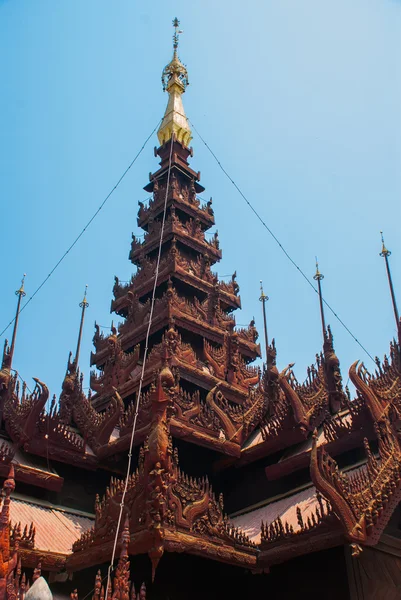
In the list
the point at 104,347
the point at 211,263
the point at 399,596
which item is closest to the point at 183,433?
the point at 399,596

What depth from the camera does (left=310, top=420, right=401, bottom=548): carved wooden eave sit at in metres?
9.42

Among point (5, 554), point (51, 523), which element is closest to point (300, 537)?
point (51, 523)

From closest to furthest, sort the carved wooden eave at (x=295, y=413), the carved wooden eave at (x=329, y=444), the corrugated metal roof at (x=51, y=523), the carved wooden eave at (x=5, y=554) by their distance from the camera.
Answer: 1. the carved wooden eave at (x=5, y=554)
2. the corrugated metal roof at (x=51, y=523)
3. the carved wooden eave at (x=329, y=444)
4. the carved wooden eave at (x=295, y=413)

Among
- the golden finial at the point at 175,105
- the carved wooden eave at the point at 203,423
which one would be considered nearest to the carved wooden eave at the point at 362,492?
the carved wooden eave at the point at 203,423

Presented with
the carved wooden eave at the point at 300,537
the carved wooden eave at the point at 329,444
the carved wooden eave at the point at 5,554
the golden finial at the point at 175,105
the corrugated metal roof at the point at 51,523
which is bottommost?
the carved wooden eave at the point at 5,554

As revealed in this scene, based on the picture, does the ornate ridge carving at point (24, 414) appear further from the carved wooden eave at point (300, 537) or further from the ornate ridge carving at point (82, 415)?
the carved wooden eave at point (300, 537)

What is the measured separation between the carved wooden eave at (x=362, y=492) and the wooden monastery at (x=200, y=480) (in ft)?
0.07

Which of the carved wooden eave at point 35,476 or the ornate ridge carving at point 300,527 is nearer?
the ornate ridge carving at point 300,527

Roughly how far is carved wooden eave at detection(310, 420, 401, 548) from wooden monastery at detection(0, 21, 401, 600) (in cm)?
2

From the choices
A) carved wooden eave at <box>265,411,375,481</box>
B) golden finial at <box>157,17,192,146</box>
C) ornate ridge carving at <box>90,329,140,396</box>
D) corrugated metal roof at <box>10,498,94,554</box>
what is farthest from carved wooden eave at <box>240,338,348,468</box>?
golden finial at <box>157,17,192,146</box>

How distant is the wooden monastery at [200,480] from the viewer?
9758mm

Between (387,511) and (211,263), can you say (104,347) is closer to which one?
(211,263)

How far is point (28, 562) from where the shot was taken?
1021cm

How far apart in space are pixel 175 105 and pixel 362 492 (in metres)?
23.2
